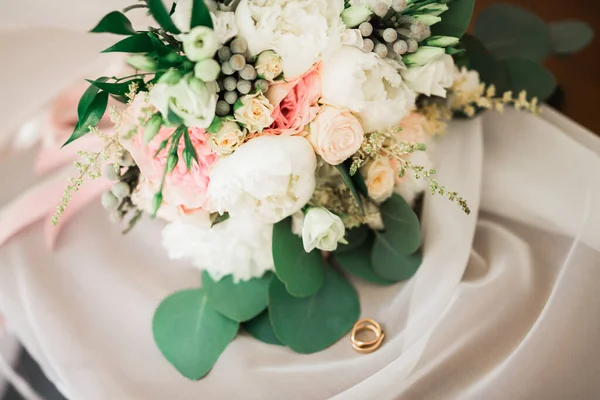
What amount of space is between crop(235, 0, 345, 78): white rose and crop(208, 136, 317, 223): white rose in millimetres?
91

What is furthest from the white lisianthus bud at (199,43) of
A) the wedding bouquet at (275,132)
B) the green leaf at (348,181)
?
the green leaf at (348,181)

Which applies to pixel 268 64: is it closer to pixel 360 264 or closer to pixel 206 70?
pixel 206 70

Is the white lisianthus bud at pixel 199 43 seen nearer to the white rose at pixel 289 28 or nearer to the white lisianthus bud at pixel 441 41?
the white rose at pixel 289 28

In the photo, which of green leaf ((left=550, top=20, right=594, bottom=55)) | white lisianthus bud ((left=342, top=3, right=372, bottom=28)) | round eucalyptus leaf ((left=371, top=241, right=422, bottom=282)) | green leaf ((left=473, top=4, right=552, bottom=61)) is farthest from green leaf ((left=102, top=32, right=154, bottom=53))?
green leaf ((left=550, top=20, right=594, bottom=55))

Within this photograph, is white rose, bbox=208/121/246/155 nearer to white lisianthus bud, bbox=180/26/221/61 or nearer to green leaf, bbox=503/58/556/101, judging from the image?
white lisianthus bud, bbox=180/26/221/61

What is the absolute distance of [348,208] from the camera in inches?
29.9

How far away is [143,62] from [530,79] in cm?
73

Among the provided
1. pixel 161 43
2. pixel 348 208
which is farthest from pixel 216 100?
pixel 348 208

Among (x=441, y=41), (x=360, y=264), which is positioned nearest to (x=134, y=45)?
(x=441, y=41)

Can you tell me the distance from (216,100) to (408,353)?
388mm

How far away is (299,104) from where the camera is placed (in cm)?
64

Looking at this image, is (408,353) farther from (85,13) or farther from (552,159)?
(85,13)

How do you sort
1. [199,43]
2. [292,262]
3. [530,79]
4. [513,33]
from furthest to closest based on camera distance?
[513,33] < [530,79] < [292,262] < [199,43]

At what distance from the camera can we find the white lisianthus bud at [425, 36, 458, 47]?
64 centimetres
